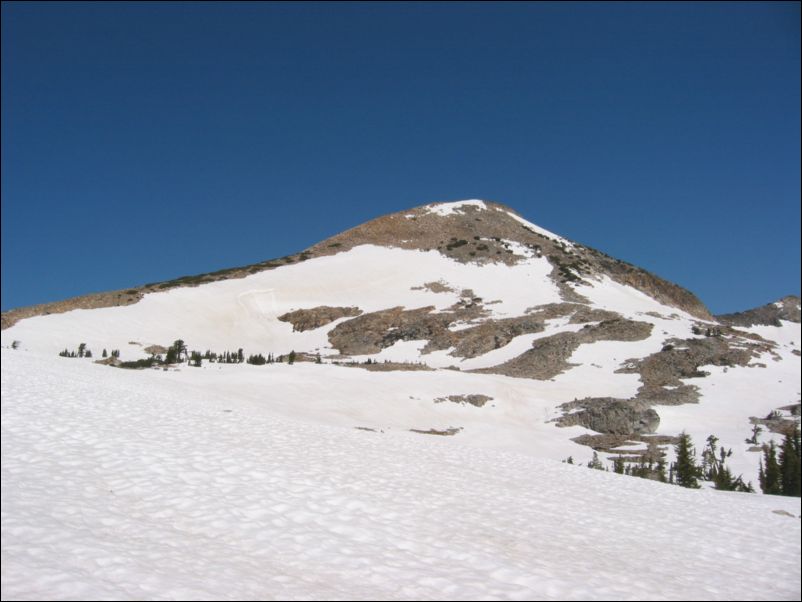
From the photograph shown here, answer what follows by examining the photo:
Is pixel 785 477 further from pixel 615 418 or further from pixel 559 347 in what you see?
pixel 559 347

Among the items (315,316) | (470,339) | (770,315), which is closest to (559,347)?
(470,339)

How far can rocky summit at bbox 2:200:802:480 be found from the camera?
3331 cm

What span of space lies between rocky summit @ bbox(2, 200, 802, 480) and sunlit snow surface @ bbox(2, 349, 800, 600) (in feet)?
33.5

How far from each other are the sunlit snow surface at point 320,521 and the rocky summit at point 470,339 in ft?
33.5

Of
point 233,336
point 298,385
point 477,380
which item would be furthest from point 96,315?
point 477,380

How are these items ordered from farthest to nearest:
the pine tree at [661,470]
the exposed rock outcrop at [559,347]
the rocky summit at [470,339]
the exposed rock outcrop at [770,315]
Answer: the exposed rock outcrop at [770,315] < the exposed rock outcrop at [559,347] < the rocky summit at [470,339] < the pine tree at [661,470]

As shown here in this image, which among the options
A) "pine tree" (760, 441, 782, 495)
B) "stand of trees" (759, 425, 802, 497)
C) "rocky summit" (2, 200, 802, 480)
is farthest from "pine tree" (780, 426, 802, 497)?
"rocky summit" (2, 200, 802, 480)

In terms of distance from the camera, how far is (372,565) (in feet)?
27.3

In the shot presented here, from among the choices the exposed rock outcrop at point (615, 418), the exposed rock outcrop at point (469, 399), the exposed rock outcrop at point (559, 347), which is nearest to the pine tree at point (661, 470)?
the exposed rock outcrop at point (615, 418)

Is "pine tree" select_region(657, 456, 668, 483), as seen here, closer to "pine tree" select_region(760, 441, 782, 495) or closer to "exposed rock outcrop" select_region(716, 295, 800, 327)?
"pine tree" select_region(760, 441, 782, 495)

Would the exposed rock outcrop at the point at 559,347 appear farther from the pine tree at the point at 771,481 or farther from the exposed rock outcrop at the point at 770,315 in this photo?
the exposed rock outcrop at the point at 770,315

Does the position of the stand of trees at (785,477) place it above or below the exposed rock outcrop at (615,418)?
below

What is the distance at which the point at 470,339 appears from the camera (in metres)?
58.2

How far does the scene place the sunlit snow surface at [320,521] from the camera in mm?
7367
